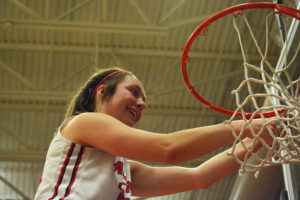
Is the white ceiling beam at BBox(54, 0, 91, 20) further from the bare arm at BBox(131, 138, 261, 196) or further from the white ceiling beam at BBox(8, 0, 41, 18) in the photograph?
the bare arm at BBox(131, 138, 261, 196)

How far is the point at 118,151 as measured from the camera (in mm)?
1972

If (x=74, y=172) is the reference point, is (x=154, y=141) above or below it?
above

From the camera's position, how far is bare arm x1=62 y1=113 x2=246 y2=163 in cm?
194

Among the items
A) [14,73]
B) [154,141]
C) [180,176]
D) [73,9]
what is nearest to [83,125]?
[154,141]

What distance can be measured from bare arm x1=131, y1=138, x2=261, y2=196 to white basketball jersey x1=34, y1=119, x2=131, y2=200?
0.94 feet

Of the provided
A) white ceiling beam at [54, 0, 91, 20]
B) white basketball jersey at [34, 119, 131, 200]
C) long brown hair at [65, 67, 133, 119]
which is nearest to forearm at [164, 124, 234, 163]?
white basketball jersey at [34, 119, 131, 200]

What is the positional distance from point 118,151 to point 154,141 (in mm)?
157

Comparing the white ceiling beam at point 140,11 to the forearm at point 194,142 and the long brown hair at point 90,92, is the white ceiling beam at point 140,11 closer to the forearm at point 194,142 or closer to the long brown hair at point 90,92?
the long brown hair at point 90,92

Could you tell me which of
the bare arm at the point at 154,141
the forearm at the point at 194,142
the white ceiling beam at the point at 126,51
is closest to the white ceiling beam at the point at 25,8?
the white ceiling beam at the point at 126,51

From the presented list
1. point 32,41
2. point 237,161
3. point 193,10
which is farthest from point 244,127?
point 32,41

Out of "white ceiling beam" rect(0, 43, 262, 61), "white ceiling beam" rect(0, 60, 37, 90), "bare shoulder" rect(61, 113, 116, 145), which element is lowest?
"white ceiling beam" rect(0, 60, 37, 90)

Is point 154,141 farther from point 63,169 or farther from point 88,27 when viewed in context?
point 88,27

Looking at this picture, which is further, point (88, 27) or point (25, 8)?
point (88, 27)

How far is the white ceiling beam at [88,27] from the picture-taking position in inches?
287
